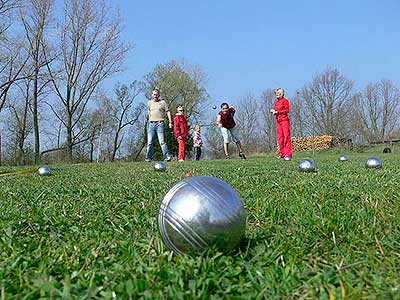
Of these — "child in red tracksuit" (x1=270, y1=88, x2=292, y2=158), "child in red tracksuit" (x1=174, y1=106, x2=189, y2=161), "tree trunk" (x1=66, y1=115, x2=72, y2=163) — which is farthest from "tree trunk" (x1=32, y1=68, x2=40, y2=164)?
"child in red tracksuit" (x1=270, y1=88, x2=292, y2=158)

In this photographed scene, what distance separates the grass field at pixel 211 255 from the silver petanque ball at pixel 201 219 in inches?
2.3

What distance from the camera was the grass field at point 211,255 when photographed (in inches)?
63.2

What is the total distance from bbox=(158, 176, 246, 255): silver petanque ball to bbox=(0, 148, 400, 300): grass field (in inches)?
2.3

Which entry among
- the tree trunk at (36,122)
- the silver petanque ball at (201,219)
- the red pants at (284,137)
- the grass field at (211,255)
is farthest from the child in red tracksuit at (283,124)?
the tree trunk at (36,122)

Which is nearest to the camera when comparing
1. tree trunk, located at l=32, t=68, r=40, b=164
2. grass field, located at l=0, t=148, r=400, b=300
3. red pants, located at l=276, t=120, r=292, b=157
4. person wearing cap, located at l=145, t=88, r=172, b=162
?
grass field, located at l=0, t=148, r=400, b=300

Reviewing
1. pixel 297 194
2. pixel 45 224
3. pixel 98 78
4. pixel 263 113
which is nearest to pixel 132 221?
pixel 45 224

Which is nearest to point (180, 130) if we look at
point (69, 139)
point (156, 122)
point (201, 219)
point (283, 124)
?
point (156, 122)

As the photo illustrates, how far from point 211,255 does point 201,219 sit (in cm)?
17

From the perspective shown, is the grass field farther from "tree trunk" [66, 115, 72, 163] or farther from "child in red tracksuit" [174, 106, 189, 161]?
"tree trunk" [66, 115, 72, 163]

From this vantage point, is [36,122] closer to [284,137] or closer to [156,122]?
[156,122]

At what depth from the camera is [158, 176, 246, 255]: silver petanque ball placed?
79.0 inches

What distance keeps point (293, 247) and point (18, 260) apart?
127cm

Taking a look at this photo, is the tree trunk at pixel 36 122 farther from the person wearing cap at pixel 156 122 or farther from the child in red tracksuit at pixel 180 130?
the person wearing cap at pixel 156 122

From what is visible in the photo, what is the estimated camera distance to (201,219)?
2.01m
